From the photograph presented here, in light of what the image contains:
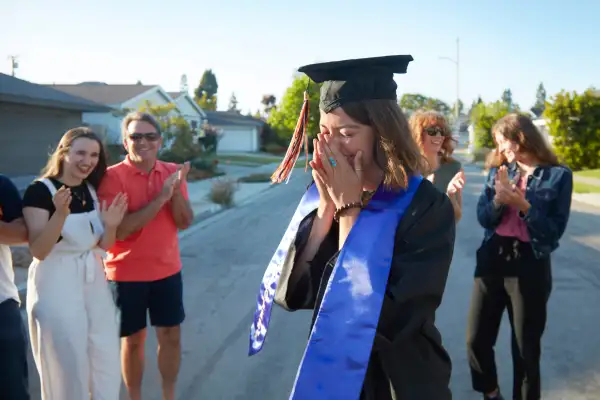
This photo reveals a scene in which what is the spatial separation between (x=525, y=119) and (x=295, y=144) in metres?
1.72

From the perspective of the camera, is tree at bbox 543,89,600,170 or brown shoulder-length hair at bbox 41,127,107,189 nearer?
brown shoulder-length hair at bbox 41,127,107,189

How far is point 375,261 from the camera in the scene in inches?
64.1

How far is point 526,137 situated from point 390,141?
1.83 meters

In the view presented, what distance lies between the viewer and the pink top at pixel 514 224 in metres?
3.25

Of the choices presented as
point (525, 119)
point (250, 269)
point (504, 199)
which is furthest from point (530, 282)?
point (250, 269)

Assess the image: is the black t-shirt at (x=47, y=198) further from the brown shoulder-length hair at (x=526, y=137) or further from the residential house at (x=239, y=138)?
the residential house at (x=239, y=138)

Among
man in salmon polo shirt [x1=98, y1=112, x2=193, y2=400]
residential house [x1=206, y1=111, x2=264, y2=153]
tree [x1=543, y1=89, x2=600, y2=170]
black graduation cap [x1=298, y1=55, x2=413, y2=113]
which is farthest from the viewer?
residential house [x1=206, y1=111, x2=264, y2=153]

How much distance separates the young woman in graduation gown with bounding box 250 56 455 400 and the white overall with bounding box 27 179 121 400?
172 cm

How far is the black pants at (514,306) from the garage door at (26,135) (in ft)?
56.8

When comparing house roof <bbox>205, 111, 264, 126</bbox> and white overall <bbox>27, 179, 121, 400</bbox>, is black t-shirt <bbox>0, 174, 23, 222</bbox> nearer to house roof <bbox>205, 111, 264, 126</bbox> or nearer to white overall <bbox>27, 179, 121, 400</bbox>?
white overall <bbox>27, 179, 121, 400</bbox>

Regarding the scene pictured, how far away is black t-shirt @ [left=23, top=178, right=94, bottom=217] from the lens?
9.48ft

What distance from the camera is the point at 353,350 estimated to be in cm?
162

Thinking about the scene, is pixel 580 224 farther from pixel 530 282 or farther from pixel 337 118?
pixel 337 118

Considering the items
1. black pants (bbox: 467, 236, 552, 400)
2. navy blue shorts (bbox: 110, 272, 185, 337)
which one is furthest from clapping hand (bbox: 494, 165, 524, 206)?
navy blue shorts (bbox: 110, 272, 185, 337)
